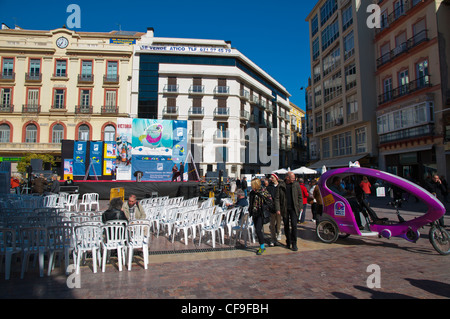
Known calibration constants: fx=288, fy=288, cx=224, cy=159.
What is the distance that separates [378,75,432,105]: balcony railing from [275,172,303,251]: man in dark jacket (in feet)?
63.2

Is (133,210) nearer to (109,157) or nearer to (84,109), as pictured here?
(109,157)

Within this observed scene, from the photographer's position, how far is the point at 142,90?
124 ft

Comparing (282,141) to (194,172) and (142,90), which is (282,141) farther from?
(194,172)

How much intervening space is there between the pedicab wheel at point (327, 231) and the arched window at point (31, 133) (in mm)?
36933

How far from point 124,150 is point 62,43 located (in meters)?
24.0

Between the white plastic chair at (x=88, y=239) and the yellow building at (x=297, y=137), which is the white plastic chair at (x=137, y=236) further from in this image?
the yellow building at (x=297, y=137)

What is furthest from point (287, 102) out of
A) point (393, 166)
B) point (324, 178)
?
point (324, 178)

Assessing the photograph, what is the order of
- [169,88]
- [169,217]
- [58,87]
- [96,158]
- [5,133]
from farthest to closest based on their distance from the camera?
[169,88], [58,87], [5,133], [96,158], [169,217]

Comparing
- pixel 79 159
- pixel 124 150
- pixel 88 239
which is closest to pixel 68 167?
pixel 79 159

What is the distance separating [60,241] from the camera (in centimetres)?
495

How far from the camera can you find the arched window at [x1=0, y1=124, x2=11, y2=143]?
34031 mm

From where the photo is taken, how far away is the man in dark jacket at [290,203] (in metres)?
6.26

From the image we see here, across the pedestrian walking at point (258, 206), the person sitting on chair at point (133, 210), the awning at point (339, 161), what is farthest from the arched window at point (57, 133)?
the pedestrian walking at point (258, 206)
